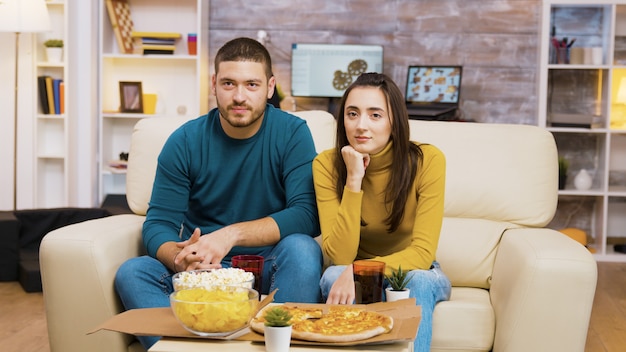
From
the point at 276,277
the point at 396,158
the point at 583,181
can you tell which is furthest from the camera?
the point at 583,181

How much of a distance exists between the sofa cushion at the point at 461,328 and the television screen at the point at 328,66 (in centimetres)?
341

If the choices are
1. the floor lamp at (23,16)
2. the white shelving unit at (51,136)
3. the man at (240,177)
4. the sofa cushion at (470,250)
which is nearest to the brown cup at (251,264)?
the man at (240,177)

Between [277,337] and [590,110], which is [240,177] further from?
[590,110]

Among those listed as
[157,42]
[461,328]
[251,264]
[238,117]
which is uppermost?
[157,42]

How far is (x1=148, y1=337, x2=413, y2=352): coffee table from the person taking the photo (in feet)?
5.28

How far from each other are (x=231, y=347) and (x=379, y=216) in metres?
0.94

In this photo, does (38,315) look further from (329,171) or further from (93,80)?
(93,80)

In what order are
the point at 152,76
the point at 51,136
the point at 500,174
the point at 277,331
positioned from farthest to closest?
the point at 152,76, the point at 51,136, the point at 500,174, the point at 277,331

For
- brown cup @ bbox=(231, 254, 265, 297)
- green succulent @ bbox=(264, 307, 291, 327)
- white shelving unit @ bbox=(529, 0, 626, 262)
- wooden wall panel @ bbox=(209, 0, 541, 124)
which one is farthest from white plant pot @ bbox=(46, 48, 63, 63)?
green succulent @ bbox=(264, 307, 291, 327)

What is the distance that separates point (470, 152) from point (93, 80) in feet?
11.7

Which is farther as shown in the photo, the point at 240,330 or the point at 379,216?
the point at 379,216

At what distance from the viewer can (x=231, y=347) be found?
1.62 m

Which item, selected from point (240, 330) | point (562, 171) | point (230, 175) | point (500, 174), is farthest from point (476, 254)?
point (562, 171)

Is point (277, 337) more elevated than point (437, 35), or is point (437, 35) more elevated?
point (437, 35)
